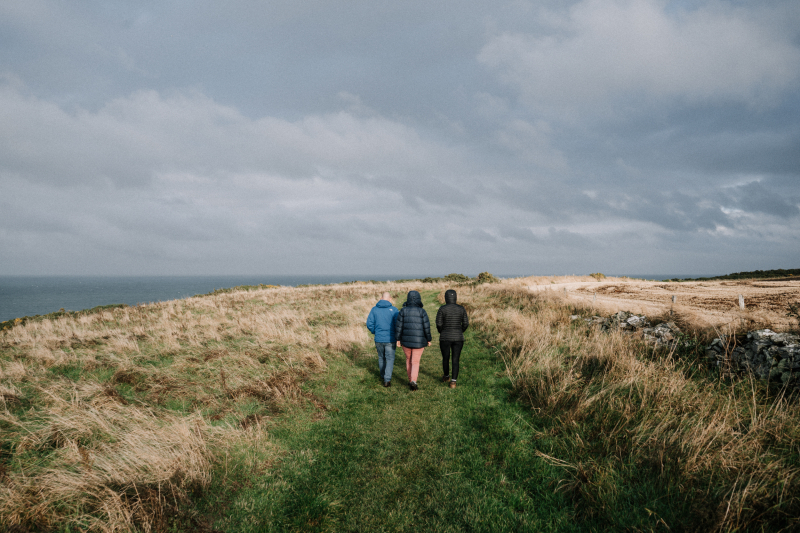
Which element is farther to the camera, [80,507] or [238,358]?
[238,358]

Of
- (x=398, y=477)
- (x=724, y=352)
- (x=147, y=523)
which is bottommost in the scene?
(x=398, y=477)

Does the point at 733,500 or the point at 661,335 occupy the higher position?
the point at 661,335

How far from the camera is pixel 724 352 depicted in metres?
7.74

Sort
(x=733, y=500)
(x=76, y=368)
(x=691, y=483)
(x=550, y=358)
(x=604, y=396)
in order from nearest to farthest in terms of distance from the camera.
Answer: (x=733, y=500)
(x=691, y=483)
(x=604, y=396)
(x=550, y=358)
(x=76, y=368)

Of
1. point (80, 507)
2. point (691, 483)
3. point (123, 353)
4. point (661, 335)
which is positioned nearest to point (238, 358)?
point (123, 353)

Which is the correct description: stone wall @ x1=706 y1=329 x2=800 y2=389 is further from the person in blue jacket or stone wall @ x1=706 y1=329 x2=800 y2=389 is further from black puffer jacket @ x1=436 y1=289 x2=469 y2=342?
the person in blue jacket

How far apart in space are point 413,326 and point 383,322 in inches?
33.7

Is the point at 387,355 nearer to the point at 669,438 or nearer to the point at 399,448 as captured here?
the point at 399,448

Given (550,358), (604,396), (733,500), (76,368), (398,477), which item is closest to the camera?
(733,500)

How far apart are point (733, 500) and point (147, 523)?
6670mm

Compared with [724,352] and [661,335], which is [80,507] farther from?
[661,335]

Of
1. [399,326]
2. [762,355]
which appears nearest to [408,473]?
[399,326]

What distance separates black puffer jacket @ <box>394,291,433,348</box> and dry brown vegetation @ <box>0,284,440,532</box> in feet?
8.43

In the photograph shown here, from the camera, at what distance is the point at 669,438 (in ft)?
16.0
